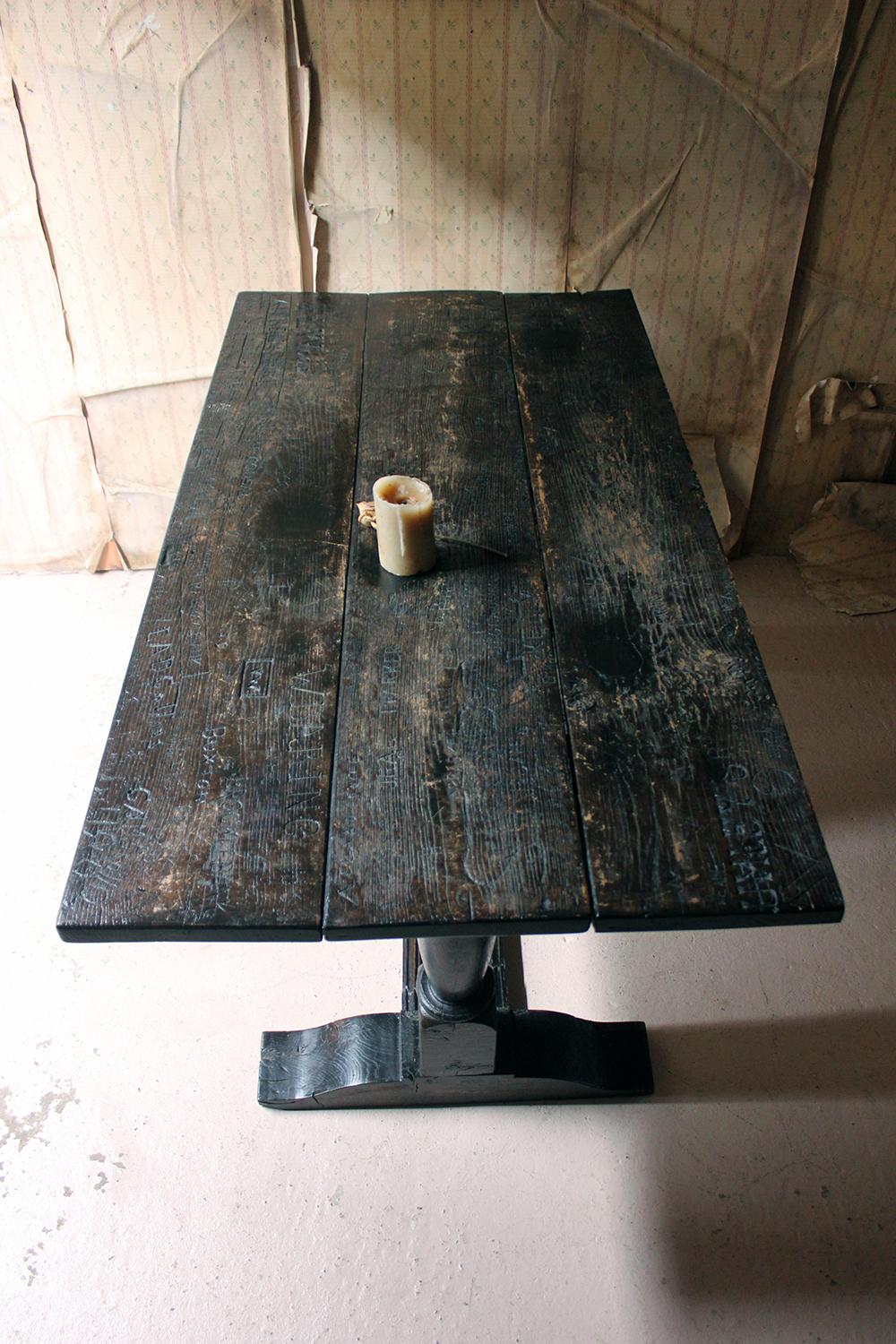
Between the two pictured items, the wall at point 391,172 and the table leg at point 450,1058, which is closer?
the table leg at point 450,1058

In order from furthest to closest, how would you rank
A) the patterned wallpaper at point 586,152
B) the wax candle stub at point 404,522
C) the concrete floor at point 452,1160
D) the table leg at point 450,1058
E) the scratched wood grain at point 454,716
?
the patterned wallpaper at point 586,152 < the table leg at point 450,1058 < the concrete floor at point 452,1160 < the wax candle stub at point 404,522 < the scratched wood grain at point 454,716

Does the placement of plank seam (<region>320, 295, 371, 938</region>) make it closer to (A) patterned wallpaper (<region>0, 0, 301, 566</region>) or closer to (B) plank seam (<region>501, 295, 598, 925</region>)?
(B) plank seam (<region>501, 295, 598, 925</region>)

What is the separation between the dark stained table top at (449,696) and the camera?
1.05 meters

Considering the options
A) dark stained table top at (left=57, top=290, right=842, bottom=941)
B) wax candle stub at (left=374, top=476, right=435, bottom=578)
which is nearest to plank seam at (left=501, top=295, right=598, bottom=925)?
dark stained table top at (left=57, top=290, right=842, bottom=941)

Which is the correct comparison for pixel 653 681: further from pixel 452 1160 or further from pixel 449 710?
pixel 452 1160

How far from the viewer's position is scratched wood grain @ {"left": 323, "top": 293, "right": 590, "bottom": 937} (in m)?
1.05

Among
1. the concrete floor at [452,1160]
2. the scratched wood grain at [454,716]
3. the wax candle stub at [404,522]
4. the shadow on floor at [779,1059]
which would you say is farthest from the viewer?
Result: the shadow on floor at [779,1059]

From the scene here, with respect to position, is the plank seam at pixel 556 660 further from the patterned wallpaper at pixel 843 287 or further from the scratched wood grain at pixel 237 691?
the patterned wallpaper at pixel 843 287

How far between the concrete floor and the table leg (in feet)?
0.12

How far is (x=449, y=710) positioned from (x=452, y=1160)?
77cm

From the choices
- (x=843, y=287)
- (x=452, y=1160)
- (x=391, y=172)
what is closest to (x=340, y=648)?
(x=452, y=1160)

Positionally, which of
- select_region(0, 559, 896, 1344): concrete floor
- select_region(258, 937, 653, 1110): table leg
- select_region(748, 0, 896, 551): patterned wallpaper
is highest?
select_region(748, 0, 896, 551): patterned wallpaper

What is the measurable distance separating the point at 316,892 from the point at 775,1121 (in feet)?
3.15

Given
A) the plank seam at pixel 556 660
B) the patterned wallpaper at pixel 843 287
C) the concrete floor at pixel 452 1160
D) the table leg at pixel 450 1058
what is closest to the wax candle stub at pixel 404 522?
the plank seam at pixel 556 660
